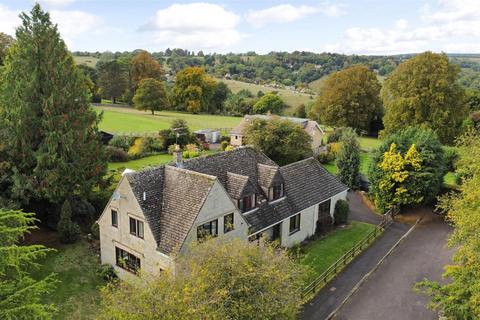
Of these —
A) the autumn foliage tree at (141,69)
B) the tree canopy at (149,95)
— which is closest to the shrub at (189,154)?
the tree canopy at (149,95)

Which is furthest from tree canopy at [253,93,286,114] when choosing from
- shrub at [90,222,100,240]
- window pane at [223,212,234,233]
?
window pane at [223,212,234,233]

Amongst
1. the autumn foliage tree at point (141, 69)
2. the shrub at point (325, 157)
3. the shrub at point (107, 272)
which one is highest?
the autumn foliage tree at point (141, 69)

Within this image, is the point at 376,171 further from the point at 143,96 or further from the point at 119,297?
the point at 143,96

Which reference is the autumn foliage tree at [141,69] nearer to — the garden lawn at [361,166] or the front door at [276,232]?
the garden lawn at [361,166]

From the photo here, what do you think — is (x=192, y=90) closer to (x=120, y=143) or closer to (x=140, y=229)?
(x=120, y=143)

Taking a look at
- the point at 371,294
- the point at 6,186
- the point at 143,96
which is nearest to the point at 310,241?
the point at 371,294

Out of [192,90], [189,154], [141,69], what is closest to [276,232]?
[189,154]
